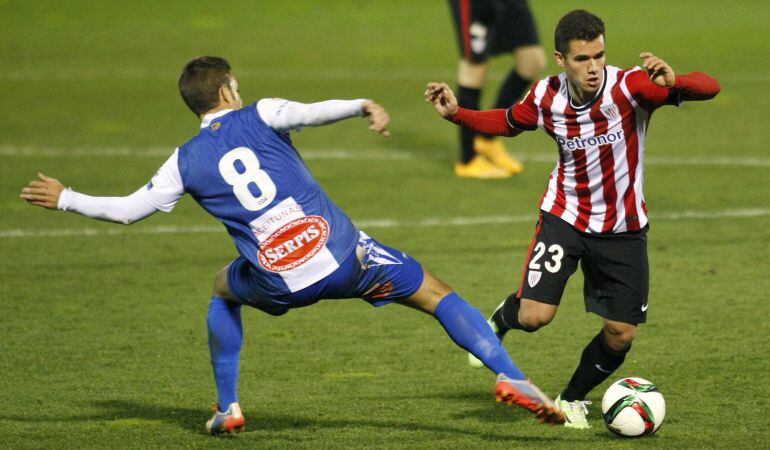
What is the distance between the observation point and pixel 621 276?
5.05m

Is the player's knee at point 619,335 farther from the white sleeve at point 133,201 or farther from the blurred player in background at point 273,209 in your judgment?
the white sleeve at point 133,201

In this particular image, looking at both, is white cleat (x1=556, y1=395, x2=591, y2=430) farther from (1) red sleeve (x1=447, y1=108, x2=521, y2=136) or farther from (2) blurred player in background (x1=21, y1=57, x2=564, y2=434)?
(1) red sleeve (x1=447, y1=108, x2=521, y2=136)

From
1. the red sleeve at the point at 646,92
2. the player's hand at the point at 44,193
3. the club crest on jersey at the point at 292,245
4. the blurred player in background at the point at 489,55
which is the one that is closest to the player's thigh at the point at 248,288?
the club crest on jersey at the point at 292,245

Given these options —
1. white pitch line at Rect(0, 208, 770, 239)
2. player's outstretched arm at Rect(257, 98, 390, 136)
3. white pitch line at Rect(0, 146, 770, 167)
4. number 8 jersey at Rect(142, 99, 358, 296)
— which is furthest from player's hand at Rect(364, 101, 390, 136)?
white pitch line at Rect(0, 146, 770, 167)

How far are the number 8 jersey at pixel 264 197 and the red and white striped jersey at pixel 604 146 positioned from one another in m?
0.94

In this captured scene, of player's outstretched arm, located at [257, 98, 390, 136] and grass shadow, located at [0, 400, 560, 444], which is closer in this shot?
Answer: player's outstretched arm, located at [257, 98, 390, 136]

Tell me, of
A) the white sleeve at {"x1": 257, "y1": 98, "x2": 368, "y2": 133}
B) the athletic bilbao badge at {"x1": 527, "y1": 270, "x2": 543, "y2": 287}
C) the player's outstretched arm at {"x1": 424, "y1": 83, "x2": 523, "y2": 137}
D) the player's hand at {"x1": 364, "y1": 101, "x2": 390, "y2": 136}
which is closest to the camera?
the player's hand at {"x1": 364, "y1": 101, "x2": 390, "y2": 136}

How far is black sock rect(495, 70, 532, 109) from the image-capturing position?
33.1 feet

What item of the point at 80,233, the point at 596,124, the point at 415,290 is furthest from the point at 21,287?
the point at 596,124

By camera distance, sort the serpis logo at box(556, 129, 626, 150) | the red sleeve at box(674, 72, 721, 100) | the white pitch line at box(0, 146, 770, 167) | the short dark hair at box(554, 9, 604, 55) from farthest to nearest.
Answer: the white pitch line at box(0, 146, 770, 167), the serpis logo at box(556, 129, 626, 150), the short dark hair at box(554, 9, 604, 55), the red sleeve at box(674, 72, 721, 100)

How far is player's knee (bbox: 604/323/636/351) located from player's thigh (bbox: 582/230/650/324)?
25 mm

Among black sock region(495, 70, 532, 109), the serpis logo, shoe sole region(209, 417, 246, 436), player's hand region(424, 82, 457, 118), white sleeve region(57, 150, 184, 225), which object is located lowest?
shoe sole region(209, 417, 246, 436)

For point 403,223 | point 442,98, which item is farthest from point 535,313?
point 403,223

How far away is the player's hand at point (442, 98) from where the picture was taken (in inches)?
200
